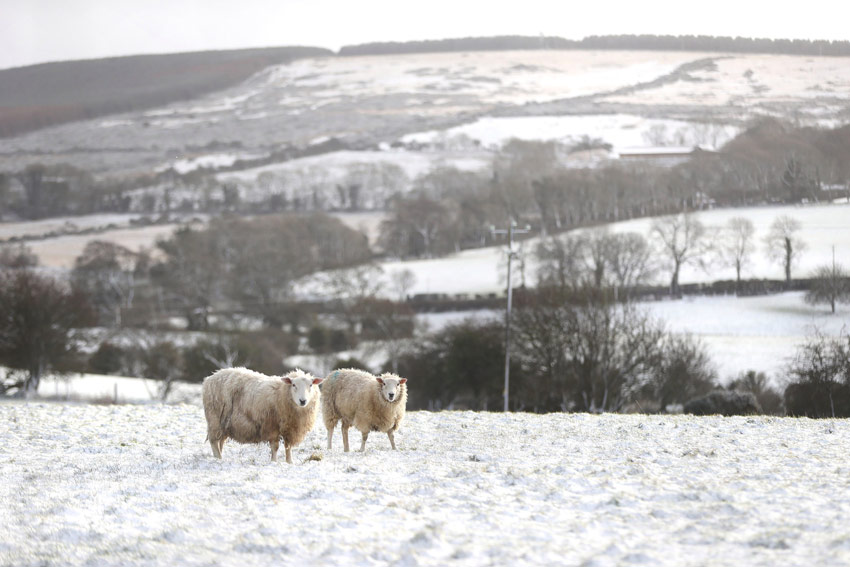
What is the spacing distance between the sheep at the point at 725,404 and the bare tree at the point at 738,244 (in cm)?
2836

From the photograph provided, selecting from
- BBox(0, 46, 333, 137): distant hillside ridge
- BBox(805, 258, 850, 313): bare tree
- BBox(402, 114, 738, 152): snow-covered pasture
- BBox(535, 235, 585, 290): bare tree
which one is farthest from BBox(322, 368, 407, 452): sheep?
BBox(0, 46, 333, 137): distant hillside ridge

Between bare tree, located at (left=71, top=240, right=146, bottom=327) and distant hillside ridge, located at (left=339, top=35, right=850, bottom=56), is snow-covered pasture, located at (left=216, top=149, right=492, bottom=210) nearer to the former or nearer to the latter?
distant hillside ridge, located at (left=339, top=35, right=850, bottom=56)

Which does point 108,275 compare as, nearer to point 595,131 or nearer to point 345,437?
point 595,131

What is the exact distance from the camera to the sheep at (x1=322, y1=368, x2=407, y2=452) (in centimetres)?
1666

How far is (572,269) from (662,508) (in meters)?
57.3

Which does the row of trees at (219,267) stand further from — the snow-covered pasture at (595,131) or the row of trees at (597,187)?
the snow-covered pasture at (595,131)

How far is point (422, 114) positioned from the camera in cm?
10362

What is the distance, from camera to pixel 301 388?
14.6 m

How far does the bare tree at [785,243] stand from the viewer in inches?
2264

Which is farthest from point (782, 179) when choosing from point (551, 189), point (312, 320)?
point (312, 320)

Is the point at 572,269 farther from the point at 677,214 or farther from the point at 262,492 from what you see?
the point at 262,492

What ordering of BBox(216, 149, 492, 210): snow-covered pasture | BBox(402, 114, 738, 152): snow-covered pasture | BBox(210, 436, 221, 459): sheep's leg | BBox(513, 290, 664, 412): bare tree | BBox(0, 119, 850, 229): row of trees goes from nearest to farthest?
1. BBox(210, 436, 221, 459): sheep's leg
2. BBox(513, 290, 664, 412): bare tree
3. BBox(0, 119, 850, 229): row of trees
4. BBox(402, 114, 738, 152): snow-covered pasture
5. BBox(216, 149, 492, 210): snow-covered pasture

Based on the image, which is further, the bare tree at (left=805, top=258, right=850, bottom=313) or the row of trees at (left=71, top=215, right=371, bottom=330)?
the row of trees at (left=71, top=215, right=371, bottom=330)

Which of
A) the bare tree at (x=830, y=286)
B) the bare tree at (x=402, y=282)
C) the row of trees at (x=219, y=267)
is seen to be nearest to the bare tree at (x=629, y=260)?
the bare tree at (x=830, y=286)
